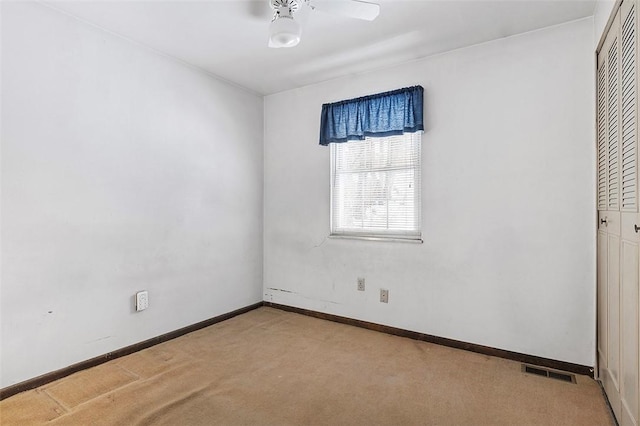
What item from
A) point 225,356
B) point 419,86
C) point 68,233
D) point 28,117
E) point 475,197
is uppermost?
point 419,86

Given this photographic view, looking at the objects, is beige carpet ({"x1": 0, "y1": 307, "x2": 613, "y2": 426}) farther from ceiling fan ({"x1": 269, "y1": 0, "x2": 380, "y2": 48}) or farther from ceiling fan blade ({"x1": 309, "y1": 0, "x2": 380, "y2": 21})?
ceiling fan blade ({"x1": 309, "y1": 0, "x2": 380, "y2": 21})

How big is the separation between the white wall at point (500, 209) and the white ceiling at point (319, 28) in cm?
19

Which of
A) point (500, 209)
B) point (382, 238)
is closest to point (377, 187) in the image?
point (382, 238)

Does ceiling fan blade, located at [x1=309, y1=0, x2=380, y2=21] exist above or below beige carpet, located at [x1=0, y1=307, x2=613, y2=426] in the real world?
above

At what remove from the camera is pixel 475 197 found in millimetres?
2734

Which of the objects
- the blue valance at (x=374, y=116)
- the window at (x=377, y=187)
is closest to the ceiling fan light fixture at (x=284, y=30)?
the blue valance at (x=374, y=116)

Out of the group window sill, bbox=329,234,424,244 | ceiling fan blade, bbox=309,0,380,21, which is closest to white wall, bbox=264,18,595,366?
window sill, bbox=329,234,424,244

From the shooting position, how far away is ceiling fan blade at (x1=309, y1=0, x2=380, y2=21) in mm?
1854

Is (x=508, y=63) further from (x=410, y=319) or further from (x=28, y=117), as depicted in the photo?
(x=28, y=117)

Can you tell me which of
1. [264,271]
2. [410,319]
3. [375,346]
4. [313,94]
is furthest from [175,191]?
[410,319]

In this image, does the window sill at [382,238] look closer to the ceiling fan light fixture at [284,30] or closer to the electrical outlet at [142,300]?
the electrical outlet at [142,300]

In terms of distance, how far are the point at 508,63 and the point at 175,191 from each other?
2.91m

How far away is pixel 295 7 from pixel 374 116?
134 cm

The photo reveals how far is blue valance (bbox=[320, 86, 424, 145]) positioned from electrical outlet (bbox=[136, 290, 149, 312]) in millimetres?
2104
